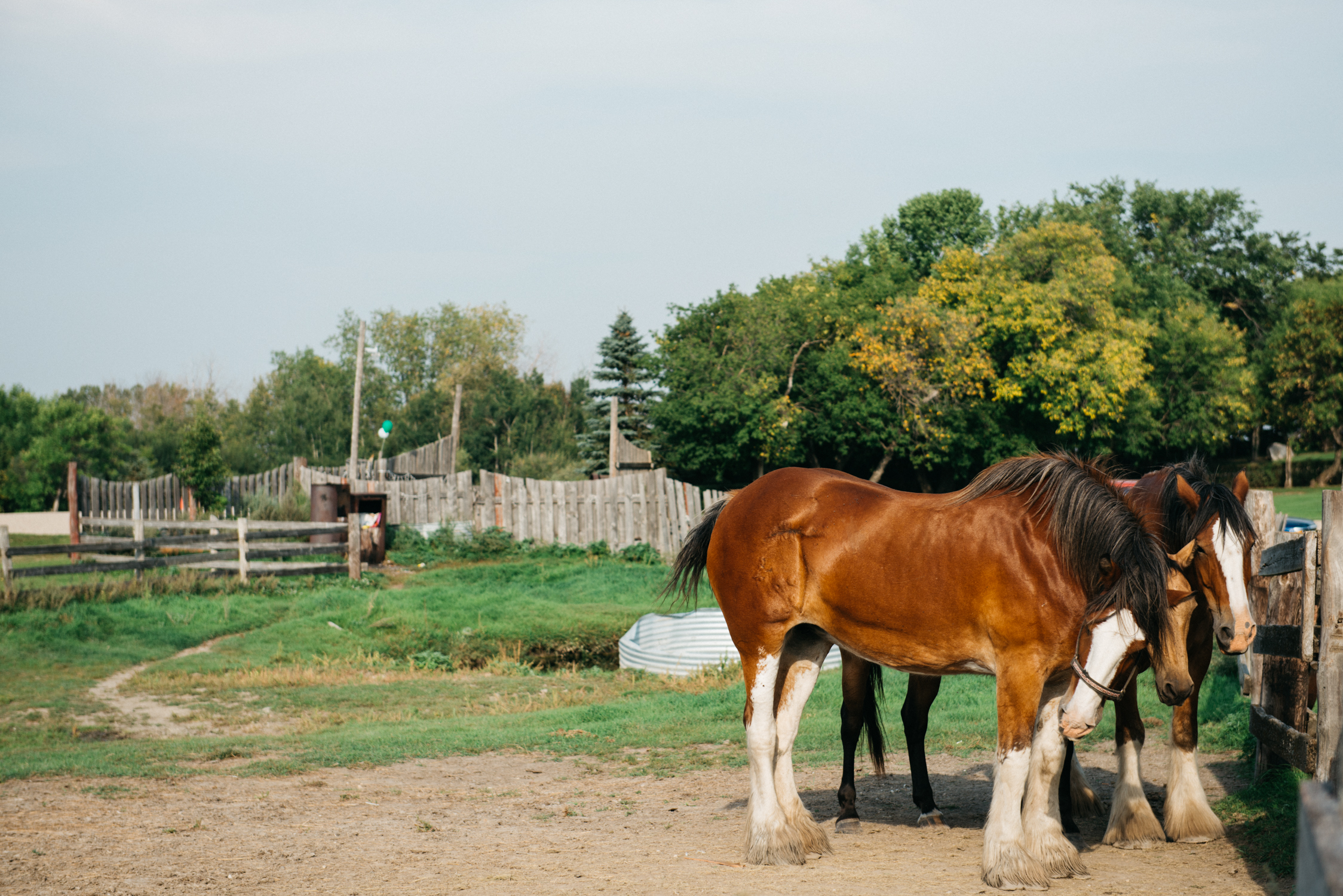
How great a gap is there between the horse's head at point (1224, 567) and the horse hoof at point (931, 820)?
1.83 m

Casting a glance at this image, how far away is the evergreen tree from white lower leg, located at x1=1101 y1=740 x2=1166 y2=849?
32.7m

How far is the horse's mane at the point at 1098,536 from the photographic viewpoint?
431cm

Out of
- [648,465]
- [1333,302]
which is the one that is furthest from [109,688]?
[1333,302]

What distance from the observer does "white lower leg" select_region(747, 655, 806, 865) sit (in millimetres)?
4902

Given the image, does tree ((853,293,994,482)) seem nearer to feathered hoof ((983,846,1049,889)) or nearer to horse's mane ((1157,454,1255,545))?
horse's mane ((1157,454,1255,545))

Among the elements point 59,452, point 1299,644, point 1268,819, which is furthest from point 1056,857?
point 59,452

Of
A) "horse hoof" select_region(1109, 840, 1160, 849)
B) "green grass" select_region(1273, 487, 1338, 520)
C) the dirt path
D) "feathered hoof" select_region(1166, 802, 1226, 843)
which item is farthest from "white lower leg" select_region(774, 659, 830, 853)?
"green grass" select_region(1273, 487, 1338, 520)

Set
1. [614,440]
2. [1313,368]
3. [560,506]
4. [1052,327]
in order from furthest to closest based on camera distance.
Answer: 1. [1313,368]
2. [1052,327]
3. [614,440]
4. [560,506]

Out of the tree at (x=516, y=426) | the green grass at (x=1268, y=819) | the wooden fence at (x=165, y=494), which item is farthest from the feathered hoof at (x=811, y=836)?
the tree at (x=516, y=426)

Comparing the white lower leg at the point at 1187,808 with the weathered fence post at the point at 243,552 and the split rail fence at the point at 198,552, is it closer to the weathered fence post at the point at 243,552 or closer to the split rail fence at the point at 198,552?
the split rail fence at the point at 198,552

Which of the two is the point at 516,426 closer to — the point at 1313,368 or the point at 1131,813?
the point at 1313,368

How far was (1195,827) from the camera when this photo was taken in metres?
5.02

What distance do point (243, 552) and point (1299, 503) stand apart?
28.9 metres

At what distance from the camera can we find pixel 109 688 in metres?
11.2
